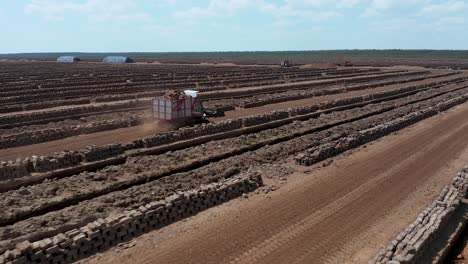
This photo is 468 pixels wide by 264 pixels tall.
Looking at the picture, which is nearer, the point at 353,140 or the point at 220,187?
the point at 220,187

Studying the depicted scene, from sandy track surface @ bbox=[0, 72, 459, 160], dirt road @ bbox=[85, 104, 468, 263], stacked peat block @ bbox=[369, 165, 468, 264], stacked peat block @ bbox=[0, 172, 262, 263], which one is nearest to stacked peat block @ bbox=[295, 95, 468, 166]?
dirt road @ bbox=[85, 104, 468, 263]

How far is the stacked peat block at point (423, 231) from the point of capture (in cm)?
921

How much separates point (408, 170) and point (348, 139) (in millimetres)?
4057

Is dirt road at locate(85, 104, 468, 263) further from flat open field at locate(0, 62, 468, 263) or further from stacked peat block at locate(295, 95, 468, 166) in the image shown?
stacked peat block at locate(295, 95, 468, 166)

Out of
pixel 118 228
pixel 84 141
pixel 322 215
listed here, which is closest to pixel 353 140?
pixel 322 215

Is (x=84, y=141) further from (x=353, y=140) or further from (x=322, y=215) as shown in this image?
(x=353, y=140)

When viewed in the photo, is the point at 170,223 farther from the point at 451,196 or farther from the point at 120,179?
the point at 451,196

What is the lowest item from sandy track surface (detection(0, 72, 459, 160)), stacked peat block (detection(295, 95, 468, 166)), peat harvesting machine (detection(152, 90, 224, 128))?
sandy track surface (detection(0, 72, 459, 160))

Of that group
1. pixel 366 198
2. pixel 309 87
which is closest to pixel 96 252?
Answer: pixel 366 198

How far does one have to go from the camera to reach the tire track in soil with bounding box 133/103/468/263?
9.83 meters

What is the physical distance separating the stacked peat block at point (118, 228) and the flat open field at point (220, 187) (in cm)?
3

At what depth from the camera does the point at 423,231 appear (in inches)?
→ 405

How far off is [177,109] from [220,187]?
11498 mm

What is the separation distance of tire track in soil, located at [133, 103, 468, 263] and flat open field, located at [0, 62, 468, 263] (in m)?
0.05
